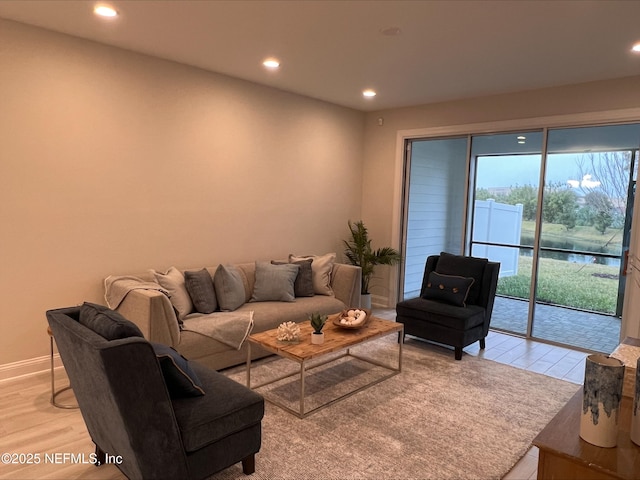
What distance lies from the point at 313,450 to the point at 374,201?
4.08 m

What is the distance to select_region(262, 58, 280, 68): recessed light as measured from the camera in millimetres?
3946

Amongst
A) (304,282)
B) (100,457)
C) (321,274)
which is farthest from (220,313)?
(100,457)

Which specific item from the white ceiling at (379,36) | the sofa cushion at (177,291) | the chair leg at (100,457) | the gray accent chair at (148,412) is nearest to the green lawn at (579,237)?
the white ceiling at (379,36)

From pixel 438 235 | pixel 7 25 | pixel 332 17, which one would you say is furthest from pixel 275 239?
pixel 7 25

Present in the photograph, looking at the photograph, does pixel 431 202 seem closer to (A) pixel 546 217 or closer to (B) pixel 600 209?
(A) pixel 546 217

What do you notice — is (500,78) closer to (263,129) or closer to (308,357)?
(263,129)

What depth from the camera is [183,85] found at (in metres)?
4.18

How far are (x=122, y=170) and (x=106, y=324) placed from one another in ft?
7.23

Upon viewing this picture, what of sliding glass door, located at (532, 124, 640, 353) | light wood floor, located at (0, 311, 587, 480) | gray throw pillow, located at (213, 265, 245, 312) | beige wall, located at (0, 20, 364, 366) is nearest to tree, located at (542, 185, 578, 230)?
sliding glass door, located at (532, 124, 640, 353)

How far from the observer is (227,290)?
407cm

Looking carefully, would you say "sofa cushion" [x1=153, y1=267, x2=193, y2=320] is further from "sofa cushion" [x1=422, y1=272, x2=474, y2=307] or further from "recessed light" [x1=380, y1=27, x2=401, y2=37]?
"recessed light" [x1=380, y1=27, x2=401, y2=37]

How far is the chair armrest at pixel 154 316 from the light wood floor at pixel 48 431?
27.0 inches

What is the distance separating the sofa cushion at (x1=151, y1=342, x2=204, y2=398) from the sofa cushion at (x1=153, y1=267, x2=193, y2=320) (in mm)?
1564

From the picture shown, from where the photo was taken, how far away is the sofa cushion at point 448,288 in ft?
14.2
